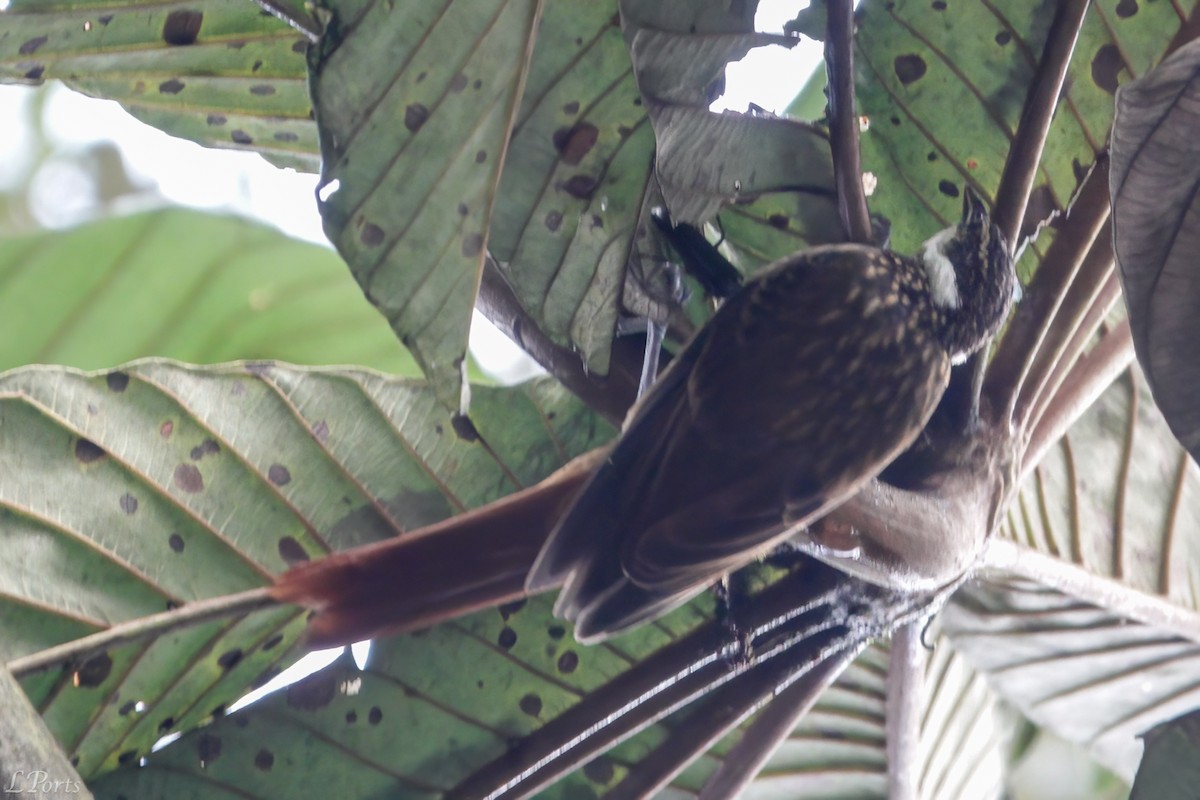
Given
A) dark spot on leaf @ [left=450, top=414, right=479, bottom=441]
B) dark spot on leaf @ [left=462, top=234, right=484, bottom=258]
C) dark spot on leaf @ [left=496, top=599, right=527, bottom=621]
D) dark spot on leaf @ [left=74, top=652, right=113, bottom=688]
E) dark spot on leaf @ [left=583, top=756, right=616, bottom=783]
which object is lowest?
dark spot on leaf @ [left=583, top=756, right=616, bottom=783]

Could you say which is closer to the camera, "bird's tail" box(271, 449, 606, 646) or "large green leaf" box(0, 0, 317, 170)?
"bird's tail" box(271, 449, 606, 646)

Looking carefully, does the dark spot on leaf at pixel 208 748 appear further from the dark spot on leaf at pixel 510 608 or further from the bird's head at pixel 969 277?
the bird's head at pixel 969 277

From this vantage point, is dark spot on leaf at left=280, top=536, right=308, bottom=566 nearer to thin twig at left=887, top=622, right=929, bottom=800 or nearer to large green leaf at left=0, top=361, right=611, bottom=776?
large green leaf at left=0, top=361, right=611, bottom=776

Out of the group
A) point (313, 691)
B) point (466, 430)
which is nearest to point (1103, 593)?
point (466, 430)

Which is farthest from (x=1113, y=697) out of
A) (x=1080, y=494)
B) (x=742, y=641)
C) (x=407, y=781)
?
(x=407, y=781)

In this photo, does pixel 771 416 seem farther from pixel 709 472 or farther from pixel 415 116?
pixel 415 116

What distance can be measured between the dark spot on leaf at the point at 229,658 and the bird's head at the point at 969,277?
92 centimetres

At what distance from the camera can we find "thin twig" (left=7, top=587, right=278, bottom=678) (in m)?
1.28

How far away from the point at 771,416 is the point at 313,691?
64cm

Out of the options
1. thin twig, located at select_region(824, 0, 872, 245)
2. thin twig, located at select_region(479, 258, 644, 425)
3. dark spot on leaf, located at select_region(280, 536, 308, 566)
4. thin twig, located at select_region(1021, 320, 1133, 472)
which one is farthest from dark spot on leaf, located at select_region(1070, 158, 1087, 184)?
dark spot on leaf, located at select_region(280, 536, 308, 566)

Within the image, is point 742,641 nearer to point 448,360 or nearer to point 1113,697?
point 448,360

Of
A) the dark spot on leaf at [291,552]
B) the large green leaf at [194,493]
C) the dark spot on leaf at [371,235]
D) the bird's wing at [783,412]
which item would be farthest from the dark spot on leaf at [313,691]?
the dark spot on leaf at [371,235]

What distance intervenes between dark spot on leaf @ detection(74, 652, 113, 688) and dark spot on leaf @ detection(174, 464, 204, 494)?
0.20 metres

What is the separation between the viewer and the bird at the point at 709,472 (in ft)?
4.15
